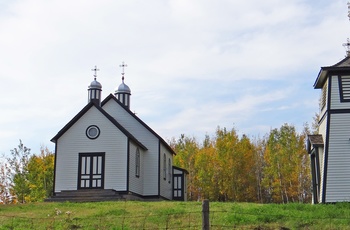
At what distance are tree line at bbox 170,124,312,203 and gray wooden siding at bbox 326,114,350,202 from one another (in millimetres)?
27226

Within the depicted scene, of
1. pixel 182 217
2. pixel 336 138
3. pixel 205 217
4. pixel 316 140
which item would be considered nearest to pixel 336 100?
pixel 336 138

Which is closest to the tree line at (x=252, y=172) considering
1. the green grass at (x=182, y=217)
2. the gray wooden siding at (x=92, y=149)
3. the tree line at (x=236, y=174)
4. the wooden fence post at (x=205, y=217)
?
the tree line at (x=236, y=174)

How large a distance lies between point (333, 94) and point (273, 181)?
30444mm

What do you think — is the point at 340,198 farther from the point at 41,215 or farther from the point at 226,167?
the point at 226,167

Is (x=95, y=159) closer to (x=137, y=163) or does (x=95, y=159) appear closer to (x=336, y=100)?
(x=137, y=163)

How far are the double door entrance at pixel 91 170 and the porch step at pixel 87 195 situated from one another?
51cm

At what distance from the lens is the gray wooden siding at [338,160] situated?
23438mm

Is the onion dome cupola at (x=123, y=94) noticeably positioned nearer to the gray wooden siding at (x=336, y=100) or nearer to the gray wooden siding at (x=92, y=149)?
the gray wooden siding at (x=92, y=149)

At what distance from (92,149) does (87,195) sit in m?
2.91

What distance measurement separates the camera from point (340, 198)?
919 inches

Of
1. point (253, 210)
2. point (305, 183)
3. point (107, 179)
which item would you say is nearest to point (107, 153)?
point (107, 179)

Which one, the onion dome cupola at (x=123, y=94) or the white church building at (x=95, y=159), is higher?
the onion dome cupola at (x=123, y=94)

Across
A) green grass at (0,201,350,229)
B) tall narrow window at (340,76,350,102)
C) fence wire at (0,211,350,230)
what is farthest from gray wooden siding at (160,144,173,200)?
fence wire at (0,211,350,230)

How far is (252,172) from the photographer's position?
55.3m
